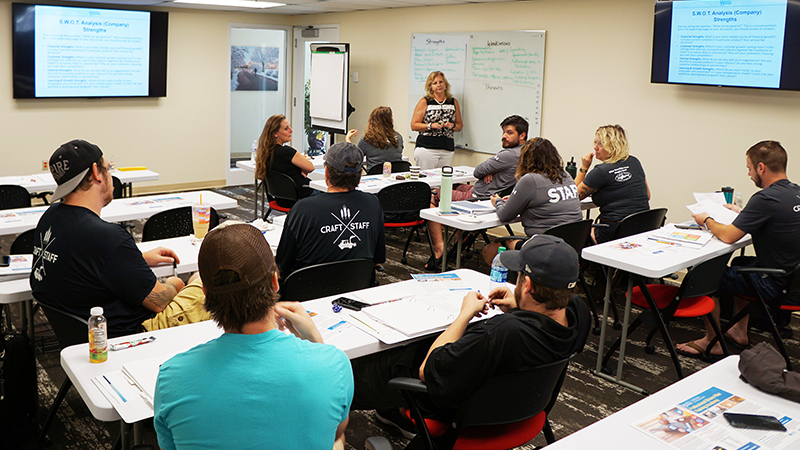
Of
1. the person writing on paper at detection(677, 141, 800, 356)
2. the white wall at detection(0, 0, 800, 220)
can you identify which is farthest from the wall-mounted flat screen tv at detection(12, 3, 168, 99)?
the person writing on paper at detection(677, 141, 800, 356)

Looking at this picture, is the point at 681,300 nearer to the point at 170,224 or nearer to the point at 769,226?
the point at 769,226

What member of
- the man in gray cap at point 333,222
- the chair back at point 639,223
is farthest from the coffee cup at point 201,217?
the chair back at point 639,223

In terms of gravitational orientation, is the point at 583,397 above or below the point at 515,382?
below

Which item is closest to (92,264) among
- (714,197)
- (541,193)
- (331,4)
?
(541,193)

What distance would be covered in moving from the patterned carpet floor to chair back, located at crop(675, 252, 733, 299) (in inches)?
22.5

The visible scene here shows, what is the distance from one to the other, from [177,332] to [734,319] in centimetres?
340

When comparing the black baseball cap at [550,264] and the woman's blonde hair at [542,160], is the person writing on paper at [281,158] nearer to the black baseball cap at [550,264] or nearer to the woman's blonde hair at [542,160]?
the woman's blonde hair at [542,160]

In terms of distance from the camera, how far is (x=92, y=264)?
7.97 ft

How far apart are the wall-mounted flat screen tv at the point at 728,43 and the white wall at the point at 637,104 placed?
0.16m

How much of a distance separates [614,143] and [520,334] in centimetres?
335

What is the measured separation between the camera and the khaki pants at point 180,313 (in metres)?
2.59

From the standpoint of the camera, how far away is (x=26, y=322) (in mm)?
3365

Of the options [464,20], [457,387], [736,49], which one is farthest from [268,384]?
[464,20]

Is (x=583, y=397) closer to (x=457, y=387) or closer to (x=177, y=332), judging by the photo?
(x=457, y=387)
